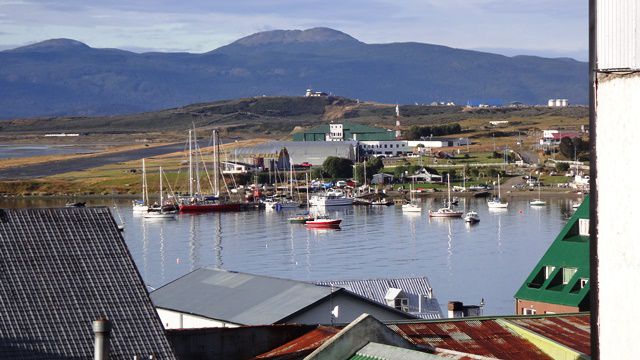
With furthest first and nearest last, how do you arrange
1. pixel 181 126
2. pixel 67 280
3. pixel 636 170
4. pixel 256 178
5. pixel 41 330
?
pixel 181 126, pixel 256 178, pixel 67 280, pixel 41 330, pixel 636 170

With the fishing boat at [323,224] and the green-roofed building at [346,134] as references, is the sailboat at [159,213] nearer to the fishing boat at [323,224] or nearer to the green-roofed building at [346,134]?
the fishing boat at [323,224]

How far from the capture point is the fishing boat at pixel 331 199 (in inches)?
2508

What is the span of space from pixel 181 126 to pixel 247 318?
141 meters

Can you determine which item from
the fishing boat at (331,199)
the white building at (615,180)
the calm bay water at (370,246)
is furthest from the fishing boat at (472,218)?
the white building at (615,180)

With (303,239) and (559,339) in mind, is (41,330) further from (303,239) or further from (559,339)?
(303,239)

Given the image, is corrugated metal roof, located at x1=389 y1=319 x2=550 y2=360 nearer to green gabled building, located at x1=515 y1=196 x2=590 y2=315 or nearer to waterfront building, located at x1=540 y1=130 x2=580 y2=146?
green gabled building, located at x1=515 y1=196 x2=590 y2=315

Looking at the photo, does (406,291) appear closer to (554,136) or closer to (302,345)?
(302,345)

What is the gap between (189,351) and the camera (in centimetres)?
935

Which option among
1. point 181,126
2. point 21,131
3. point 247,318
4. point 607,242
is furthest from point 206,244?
point 21,131

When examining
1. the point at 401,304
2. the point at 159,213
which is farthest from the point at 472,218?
the point at 401,304

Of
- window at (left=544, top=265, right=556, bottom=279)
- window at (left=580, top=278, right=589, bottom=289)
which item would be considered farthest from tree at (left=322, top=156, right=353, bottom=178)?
window at (left=580, top=278, right=589, bottom=289)

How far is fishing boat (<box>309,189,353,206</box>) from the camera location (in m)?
63.7

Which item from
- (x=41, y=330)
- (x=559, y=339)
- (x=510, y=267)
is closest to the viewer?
(x=41, y=330)

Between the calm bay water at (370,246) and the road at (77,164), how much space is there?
24.1 metres
